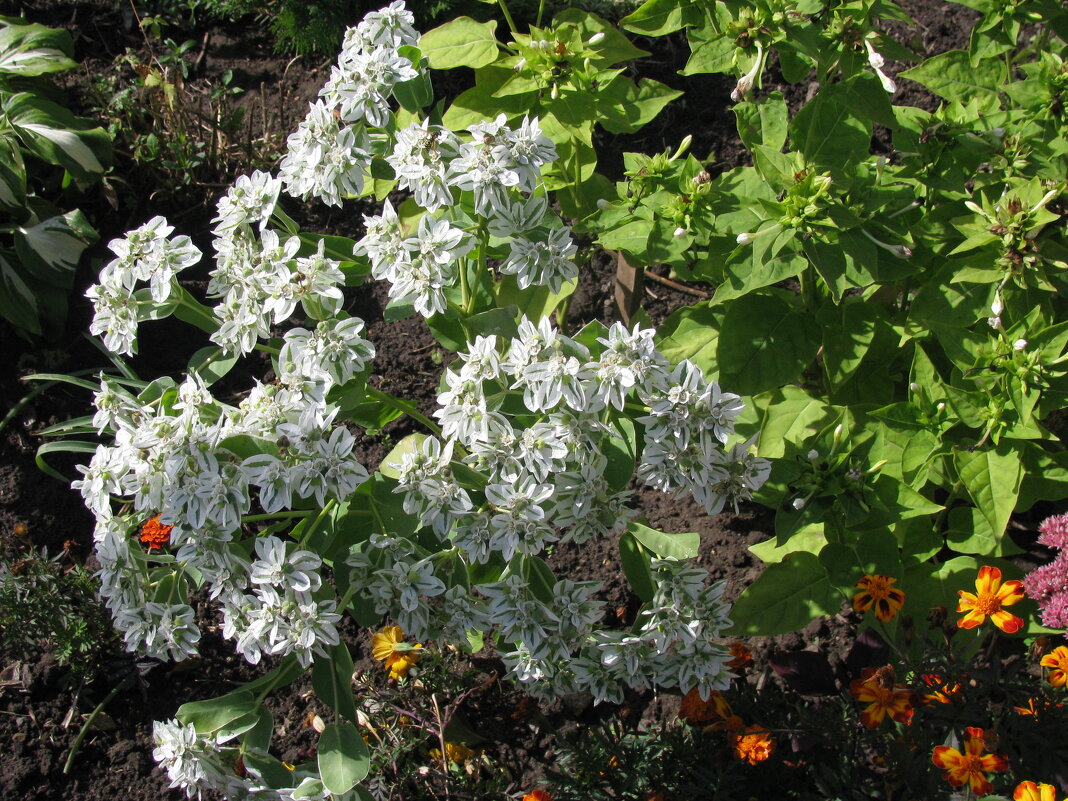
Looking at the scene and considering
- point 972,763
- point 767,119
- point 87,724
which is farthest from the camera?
point 87,724

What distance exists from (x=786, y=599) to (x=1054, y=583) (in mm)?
634

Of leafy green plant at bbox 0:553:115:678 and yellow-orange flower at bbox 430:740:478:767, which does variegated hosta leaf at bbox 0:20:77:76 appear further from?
yellow-orange flower at bbox 430:740:478:767

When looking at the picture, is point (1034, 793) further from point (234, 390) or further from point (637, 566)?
point (234, 390)

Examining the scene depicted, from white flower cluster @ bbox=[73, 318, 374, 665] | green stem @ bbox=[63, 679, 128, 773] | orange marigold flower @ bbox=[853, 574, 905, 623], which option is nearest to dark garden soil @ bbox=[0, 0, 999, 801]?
green stem @ bbox=[63, 679, 128, 773]

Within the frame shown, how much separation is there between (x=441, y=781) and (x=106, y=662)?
1160 mm

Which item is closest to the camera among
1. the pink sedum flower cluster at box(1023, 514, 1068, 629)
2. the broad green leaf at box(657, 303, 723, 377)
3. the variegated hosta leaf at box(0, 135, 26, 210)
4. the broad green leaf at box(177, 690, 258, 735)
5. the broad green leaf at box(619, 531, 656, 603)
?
the broad green leaf at box(177, 690, 258, 735)

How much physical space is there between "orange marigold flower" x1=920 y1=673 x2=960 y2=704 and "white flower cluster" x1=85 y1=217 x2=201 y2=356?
74.5 inches

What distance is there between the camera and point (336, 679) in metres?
1.97

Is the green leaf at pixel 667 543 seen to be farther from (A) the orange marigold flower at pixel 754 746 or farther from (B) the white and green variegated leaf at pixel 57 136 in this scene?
(B) the white and green variegated leaf at pixel 57 136

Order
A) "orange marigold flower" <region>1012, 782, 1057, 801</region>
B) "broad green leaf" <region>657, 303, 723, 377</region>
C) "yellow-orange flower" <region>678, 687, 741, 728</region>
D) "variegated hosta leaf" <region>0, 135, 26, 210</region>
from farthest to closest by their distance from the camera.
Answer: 1. "variegated hosta leaf" <region>0, 135, 26, 210</region>
2. "broad green leaf" <region>657, 303, 723, 377</region>
3. "yellow-orange flower" <region>678, 687, 741, 728</region>
4. "orange marigold flower" <region>1012, 782, 1057, 801</region>

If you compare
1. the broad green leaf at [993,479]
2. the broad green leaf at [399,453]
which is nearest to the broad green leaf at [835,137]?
the broad green leaf at [993,479]

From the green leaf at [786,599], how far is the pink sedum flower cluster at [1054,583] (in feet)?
1.59

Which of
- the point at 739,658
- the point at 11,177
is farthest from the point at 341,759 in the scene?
the point at 11,177

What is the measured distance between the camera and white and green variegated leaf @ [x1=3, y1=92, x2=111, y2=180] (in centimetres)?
324
